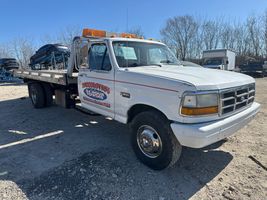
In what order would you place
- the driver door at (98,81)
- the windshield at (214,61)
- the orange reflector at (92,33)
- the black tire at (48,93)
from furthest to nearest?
the windshield at (214,61) → the black tire at (48,93) → the orange reflector at (92,33) → the driver door at (98,81)

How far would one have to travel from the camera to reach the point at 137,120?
3523 millimetres

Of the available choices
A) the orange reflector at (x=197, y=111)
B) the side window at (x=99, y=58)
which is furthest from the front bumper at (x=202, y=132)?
the side window at (x=99, y=58)

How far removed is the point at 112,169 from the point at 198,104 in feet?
5.55

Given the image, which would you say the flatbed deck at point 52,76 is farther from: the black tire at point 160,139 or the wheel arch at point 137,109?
the black tire at point 160,139

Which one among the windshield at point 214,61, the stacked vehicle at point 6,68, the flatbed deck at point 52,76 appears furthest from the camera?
the windshield at point 214,61

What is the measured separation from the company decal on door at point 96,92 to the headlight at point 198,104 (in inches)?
65.7

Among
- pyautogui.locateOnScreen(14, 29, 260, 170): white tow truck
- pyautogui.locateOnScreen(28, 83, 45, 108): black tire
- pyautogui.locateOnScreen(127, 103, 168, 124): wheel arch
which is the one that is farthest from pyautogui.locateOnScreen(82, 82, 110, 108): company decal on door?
pyautogui.locateOnScreen(28, 83, 45, 108): black tire

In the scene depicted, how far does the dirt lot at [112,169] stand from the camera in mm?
2938

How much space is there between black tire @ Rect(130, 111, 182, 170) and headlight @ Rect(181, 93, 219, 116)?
0.41 metres

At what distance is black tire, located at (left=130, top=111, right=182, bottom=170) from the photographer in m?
3.12

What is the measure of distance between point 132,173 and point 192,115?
4.31ft

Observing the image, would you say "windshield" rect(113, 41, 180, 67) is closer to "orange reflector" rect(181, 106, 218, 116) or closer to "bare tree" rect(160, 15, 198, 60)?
"orange reflector" rect(181, 106, 218, 116)

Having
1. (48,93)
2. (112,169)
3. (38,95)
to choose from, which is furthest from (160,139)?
(38,95)

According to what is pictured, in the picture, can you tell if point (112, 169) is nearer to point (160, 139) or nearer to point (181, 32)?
point (160, 139)
